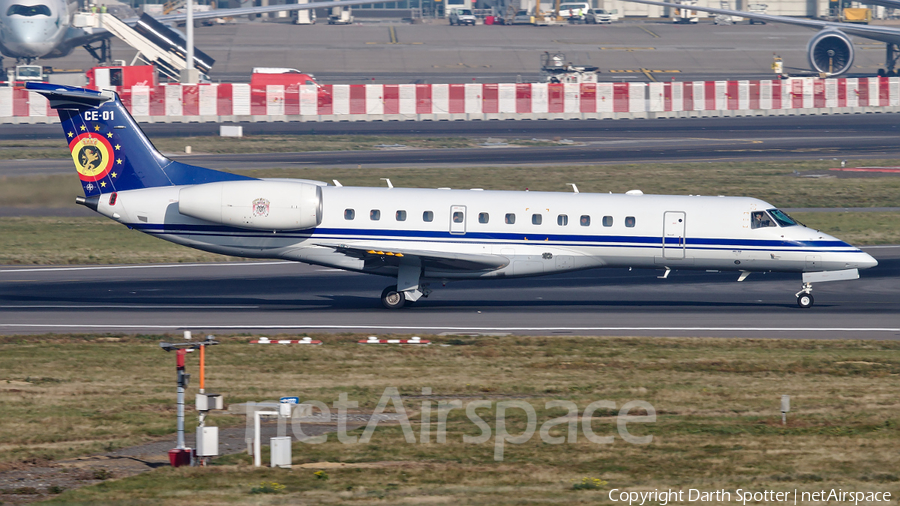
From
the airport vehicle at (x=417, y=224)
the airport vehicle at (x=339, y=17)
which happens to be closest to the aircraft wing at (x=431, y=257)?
the airport vehicle at (x=417, y=224)

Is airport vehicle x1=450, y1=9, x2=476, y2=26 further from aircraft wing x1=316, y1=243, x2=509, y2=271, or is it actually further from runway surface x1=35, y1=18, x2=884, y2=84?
aircraft wing x1=316, y1=243, x2=509, y2=271

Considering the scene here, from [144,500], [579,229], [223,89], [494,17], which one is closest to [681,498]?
[144,500]

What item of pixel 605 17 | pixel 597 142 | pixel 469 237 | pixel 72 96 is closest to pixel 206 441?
pixel 469 237

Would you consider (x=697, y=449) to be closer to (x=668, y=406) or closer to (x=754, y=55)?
(x=668, y=406)

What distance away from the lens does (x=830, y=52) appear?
9062cm

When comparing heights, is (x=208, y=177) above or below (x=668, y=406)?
above

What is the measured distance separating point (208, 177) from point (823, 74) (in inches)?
2988

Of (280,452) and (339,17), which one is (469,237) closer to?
(280,452)

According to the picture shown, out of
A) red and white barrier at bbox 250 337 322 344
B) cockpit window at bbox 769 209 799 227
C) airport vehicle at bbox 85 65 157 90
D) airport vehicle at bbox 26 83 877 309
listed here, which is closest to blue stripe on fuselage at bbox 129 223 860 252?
airport vehicle at bbox 26 83 877 309

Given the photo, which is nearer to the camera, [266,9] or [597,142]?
[597,142]

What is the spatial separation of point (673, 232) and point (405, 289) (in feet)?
25.0

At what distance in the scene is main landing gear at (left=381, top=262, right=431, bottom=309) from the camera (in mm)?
28812

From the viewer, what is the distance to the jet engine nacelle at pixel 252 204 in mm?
27938

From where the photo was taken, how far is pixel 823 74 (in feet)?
302
